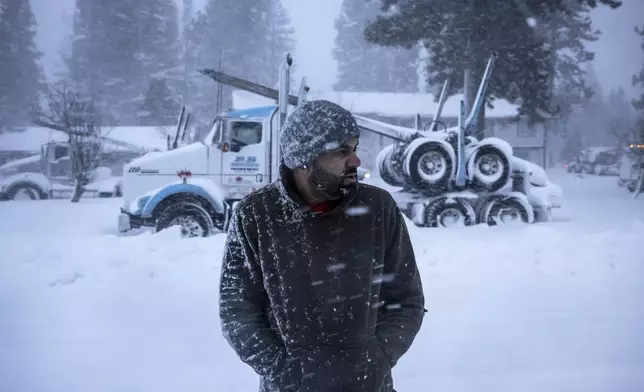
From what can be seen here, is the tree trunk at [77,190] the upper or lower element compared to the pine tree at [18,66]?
lower

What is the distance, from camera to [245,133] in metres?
9.46

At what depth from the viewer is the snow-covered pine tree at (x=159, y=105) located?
51.4 feet

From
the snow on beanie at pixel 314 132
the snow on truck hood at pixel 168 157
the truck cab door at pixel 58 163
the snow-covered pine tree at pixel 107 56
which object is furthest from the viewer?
the truck cab door at pixel 58 163

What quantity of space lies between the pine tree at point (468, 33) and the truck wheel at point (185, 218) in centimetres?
638

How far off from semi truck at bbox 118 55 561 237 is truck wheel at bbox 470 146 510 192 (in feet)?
0.07

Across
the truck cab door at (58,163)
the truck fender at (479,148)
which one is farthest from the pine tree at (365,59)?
the truck cab door at (58,163)

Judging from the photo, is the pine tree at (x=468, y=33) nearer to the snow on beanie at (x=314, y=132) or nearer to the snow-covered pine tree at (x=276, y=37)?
the snow-covered pine tree at (x=276, y=37)

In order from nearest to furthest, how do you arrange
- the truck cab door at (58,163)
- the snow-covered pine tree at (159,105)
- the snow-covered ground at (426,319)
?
the snow-covered ground at (426,319)
the snow-covered pine tree at (159,105)
the truck cab door at (58,163)

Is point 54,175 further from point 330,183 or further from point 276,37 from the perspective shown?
point 330,183

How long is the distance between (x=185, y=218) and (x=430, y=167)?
491 centimetres

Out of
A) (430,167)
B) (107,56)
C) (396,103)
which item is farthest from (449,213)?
(107,56)

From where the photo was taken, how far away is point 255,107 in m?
9.52

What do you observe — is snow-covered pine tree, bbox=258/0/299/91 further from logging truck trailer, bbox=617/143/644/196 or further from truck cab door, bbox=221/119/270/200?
logging truck trailer, bbox=617/143/644/196

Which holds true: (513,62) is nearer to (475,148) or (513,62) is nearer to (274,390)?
(475,148)
